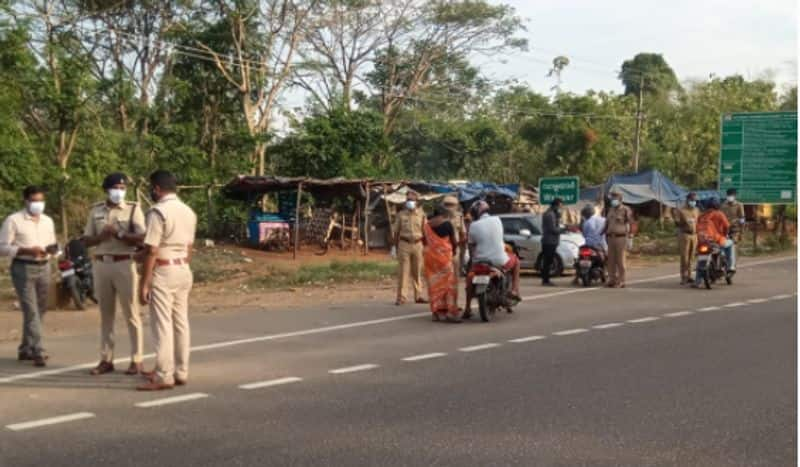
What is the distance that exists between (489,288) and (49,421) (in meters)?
6.83

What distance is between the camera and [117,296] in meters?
8.51

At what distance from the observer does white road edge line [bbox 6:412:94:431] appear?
6.47 meters

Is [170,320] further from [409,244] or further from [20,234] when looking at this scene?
[409,244]

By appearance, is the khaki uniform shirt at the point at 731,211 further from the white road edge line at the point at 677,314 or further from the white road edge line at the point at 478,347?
the white road edge line at the point at 478,347

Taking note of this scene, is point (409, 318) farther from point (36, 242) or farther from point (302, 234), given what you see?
point (302, 234)

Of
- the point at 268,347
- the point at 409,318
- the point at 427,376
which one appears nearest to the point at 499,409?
the point at 427,376

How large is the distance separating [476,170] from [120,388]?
140 feet

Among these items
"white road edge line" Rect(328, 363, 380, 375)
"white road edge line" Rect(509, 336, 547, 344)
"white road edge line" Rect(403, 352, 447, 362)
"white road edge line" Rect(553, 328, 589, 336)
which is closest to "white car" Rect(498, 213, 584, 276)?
"white road edge line" Rect(553, 328, 589, 336)

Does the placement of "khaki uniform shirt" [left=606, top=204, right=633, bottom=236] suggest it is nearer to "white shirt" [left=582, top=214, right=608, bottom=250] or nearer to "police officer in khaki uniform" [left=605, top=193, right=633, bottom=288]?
"police officer in khaki uniform" [left=605, top=193, right=633, bottom=288]

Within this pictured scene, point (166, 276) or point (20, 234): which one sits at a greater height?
point (20, 234)

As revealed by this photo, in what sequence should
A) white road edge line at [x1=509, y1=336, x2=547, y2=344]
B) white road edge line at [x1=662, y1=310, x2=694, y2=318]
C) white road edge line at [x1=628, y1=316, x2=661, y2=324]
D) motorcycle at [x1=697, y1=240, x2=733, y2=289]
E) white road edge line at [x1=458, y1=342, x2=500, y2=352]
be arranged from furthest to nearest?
motorcycle at [x1=697, y1=240, x2=733, y2=289] → white road edge line at [x1=662, y1=310, x2=694, y2=318] → white road edge line at [x1=628, y1=316, x2=661, y2=324] → white road edge line at [x1=509, y1=336, x2=547, y2=344] → white road edge line at [x1=458, y1=342, x2=500, y2=352]

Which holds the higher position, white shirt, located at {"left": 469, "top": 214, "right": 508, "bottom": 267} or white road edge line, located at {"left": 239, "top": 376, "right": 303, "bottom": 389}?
white shirt, located at {"left": 469, "top": 214, "right": 508, "bottom": 267}

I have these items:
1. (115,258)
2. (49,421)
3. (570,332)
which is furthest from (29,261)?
(570,332)

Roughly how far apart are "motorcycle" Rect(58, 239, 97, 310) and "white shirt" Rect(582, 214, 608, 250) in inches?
364
